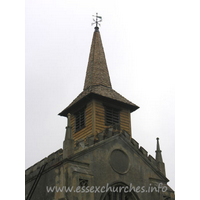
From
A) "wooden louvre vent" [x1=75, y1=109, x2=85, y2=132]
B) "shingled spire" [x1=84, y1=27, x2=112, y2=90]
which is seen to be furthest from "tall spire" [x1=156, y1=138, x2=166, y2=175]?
"shingled spire" [x1=84, y1=27, x2=112, y2=90]

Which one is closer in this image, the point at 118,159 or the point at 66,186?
the point at 66,186

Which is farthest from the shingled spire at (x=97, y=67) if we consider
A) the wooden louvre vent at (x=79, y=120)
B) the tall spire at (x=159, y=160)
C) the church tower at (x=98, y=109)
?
the tall spire at (x=159, y=160)

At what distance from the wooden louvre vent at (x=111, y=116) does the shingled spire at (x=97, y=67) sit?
250 centimetres

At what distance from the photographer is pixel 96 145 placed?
74.7 feet

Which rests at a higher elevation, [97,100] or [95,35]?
[95,35]

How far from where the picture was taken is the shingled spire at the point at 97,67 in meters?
29.8

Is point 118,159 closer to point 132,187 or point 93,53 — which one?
point 132,187

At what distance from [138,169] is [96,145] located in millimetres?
3808

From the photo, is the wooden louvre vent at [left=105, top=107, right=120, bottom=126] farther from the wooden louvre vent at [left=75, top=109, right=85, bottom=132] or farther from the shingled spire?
the shingled spire

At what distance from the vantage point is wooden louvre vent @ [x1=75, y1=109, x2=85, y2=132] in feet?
89.2

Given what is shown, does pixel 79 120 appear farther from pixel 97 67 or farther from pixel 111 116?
pixel 97 67

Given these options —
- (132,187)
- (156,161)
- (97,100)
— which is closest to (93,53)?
(97,100)

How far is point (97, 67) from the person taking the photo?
31.2 m

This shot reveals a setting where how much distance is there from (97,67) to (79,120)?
5815 millimetres
